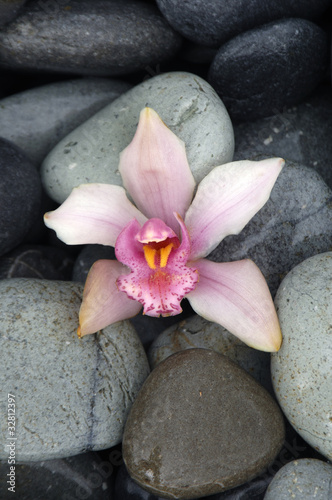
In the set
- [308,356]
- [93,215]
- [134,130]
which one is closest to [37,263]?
[93,215]

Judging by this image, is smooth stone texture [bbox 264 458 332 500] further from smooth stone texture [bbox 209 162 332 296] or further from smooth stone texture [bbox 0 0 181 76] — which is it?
smooth stone texture [bbox 0 0 181 76]

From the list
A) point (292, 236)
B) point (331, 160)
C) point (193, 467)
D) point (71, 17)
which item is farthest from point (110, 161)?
point (193, 467)

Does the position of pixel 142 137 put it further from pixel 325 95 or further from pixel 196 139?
pixel 325 95

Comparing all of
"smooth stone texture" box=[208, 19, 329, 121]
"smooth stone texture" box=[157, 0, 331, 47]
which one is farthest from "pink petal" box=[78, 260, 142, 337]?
"smooth stone texture" box=[157, 0, 331, 47]

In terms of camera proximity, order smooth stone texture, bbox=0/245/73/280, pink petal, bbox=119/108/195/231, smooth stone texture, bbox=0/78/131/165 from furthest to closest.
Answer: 1. smooth stone texture, bbox=0/78/131/165
2. smooth stone texture, bbox=0/245/73/280
3. pink petal, bbox=119/108/195/231

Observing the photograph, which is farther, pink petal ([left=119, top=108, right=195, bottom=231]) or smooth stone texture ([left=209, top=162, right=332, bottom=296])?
smooth stone texture ([left=209, top=162, right=332, bottom=296])

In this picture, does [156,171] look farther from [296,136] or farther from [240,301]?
[296,136]

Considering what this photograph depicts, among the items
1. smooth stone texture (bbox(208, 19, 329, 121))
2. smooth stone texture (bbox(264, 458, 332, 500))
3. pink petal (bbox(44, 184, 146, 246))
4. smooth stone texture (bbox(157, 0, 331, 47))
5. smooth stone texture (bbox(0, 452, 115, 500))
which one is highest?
smooth stone texture (bbox(157, 0, 331, 47))
